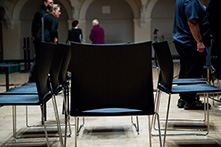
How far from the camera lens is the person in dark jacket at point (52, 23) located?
4.92 metres

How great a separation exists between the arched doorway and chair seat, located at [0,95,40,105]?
1301 cm

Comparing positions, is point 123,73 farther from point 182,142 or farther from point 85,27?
point 85,27

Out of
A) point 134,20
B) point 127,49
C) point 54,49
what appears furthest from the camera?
point 134,20

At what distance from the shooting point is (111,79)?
2111 mm

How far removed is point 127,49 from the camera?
206cm

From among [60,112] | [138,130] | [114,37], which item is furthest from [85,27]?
[138,130]

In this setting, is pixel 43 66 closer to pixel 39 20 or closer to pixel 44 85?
pixel 44 85

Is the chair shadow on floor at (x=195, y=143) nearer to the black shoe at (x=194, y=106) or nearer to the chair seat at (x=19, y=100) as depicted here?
the chair seat at (x=19, y=100)

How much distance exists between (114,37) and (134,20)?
1610 millimetres

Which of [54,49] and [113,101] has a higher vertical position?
[54,49]

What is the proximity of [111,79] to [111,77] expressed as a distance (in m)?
0.01

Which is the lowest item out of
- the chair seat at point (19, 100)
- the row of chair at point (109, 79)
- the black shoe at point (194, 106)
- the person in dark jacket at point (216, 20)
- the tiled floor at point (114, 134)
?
the tiled floor at point (114, 134)

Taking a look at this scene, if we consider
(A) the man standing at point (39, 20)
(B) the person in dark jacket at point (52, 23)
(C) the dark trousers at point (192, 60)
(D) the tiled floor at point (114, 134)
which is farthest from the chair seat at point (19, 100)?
(B) the person in dark jacket at point (52, 23)

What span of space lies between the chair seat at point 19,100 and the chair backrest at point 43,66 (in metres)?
0.08
